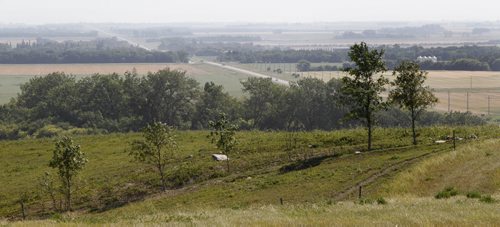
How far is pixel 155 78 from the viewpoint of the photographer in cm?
12275

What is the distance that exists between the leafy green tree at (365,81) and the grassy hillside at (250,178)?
12.8 feet

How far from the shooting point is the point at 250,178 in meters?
46.5

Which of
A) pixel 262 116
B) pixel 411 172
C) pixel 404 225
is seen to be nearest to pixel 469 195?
pixel 411 172

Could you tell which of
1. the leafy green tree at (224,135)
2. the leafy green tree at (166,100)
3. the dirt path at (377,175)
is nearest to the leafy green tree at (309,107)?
the leafy green tree at (166,100)

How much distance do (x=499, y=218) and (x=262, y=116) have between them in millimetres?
100644

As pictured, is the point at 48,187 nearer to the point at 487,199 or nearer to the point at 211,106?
the point at 487,199

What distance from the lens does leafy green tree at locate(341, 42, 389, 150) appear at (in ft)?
163

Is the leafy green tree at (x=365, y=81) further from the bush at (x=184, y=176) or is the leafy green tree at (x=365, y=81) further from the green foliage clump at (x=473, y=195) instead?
the green foliage clump at (x=473, y=195)

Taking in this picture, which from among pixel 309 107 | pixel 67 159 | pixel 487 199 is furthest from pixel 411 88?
pixel 309 107

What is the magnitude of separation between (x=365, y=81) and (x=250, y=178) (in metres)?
13.3

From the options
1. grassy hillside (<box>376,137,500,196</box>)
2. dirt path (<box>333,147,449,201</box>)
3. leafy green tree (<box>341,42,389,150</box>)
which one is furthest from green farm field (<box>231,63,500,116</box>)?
grassy hillside (<box>376,137,500,196</box>)

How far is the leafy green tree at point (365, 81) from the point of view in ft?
163

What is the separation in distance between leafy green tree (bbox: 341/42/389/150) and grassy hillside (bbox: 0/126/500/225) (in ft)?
12.8

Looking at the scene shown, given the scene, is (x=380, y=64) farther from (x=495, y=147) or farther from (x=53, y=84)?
(x=53, y=84)
